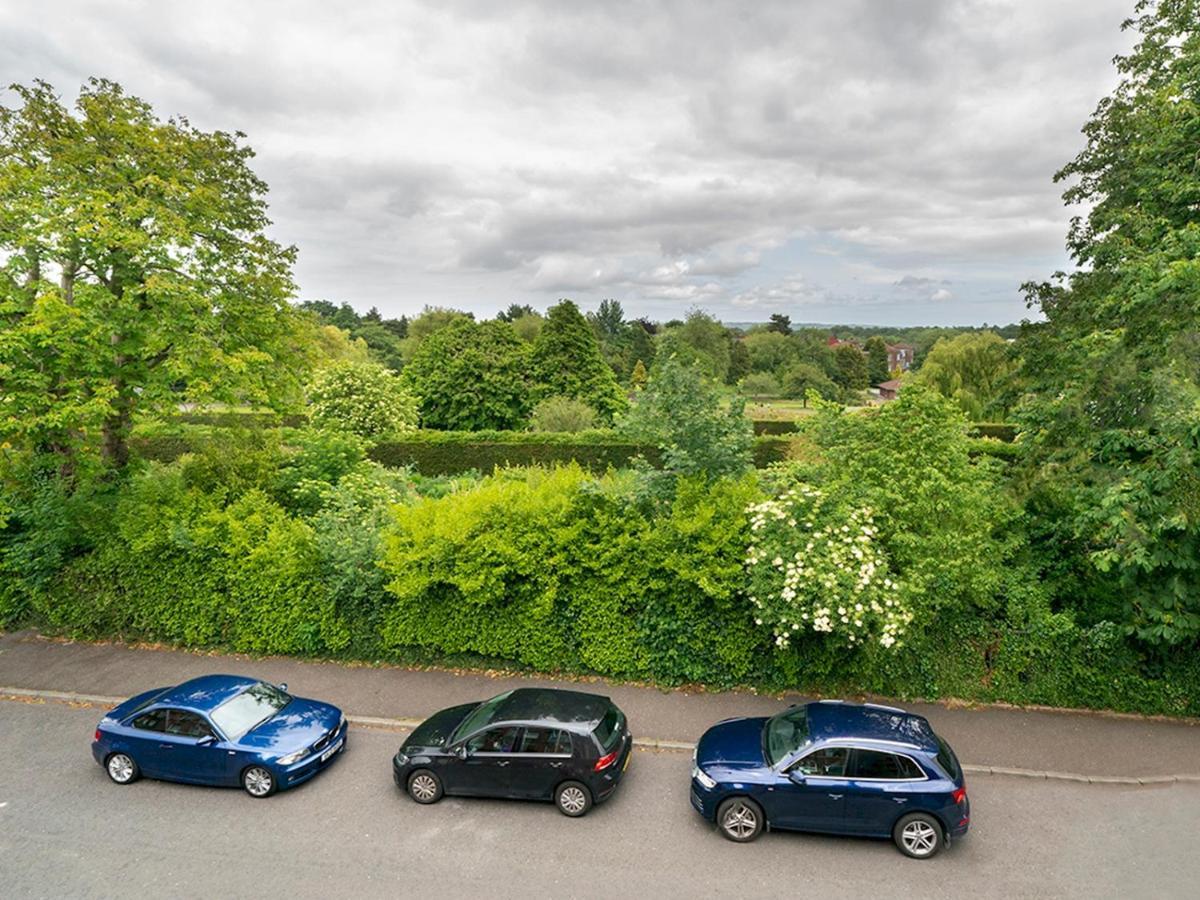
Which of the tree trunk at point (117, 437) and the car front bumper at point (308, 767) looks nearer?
the car front bumper at point (308, 767)

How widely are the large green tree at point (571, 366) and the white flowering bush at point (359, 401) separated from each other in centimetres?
1098

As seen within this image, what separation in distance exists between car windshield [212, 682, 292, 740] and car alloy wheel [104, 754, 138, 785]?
54.9 inches

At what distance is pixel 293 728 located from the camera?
866 centimetres

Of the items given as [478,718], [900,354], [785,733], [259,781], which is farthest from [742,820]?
[900,354]

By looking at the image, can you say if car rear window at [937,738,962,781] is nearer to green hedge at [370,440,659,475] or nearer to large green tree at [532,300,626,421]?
green hedge at [370,440,659,475]

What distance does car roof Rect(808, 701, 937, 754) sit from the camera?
727 cm

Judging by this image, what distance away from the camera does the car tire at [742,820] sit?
24.0 ft

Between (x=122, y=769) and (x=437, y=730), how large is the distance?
14.2 ft

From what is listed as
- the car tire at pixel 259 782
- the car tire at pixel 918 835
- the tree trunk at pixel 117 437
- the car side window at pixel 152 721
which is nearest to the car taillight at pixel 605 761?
the car tire at pixel 918 835

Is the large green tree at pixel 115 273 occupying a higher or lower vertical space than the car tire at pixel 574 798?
higher

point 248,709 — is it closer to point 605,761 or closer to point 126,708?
point 126,708

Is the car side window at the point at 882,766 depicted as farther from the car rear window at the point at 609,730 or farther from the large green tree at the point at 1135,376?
the large green tree at the point at 1135,376

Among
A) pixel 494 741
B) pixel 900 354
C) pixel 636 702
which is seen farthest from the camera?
pixel 900 354

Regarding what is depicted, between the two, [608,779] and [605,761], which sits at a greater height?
[605,761]
